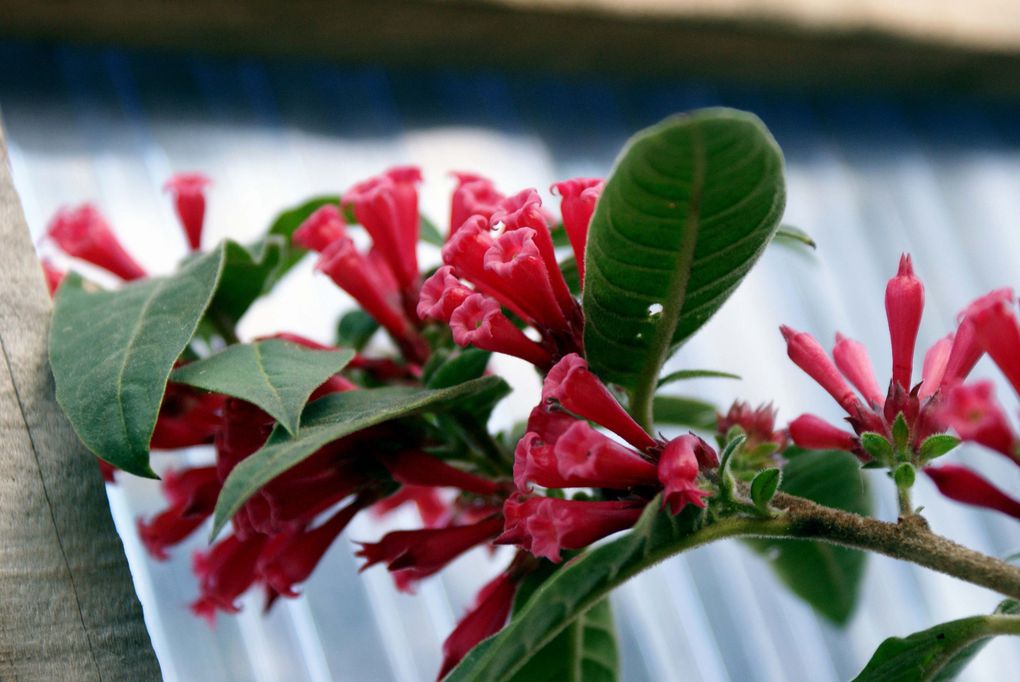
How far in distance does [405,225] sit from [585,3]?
3.57 ft

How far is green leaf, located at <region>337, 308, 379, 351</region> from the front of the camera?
56 centimetres

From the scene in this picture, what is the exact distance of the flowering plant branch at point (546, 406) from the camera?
0.31 m

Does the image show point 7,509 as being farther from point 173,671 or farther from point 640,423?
point 173,671

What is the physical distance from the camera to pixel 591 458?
12.8 inches

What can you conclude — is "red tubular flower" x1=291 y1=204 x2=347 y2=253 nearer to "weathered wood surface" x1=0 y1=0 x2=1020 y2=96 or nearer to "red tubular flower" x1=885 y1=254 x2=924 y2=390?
"red tubular flower" x1=885 y1=254 x2=924 y2=390

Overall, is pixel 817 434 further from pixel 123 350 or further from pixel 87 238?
pixel 87 238

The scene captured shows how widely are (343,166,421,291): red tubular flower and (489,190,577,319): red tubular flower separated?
13 cm

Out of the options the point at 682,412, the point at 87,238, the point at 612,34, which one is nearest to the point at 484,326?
the point at 682,412

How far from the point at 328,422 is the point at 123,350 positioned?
0.08 m

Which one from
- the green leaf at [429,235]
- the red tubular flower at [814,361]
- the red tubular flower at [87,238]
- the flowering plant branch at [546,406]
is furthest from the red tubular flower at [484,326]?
the red tubular flower at [87,238]

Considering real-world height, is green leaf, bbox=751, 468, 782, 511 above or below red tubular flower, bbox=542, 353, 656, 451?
below

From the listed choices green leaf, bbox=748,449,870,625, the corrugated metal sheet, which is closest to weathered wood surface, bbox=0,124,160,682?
green leaf, bbox=748,449,870,625

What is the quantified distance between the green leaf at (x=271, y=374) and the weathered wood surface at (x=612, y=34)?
103 centimetres

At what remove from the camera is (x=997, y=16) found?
186 centimetres
